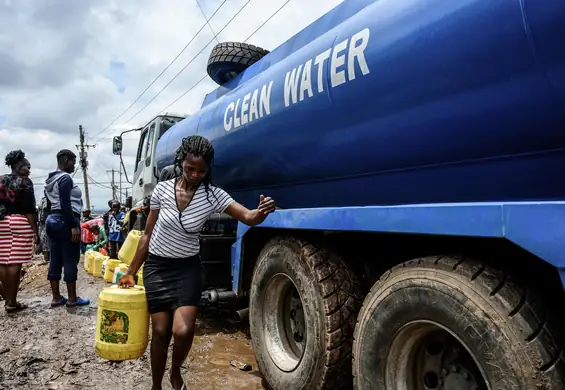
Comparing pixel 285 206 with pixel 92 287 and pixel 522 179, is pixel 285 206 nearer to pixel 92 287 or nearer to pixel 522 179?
pixel 522 179

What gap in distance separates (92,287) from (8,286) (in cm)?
197

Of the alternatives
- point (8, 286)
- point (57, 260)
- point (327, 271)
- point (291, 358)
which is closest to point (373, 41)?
point (327, 271)

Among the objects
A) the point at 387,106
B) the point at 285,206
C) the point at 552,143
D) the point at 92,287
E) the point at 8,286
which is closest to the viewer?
the point at 552,143

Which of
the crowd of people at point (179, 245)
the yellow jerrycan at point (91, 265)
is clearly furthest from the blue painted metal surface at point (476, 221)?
the yellow jerrycan at point (91, 265)

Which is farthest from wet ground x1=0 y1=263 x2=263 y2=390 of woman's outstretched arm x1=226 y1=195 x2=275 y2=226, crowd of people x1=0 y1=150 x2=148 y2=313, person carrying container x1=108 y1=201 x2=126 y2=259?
person carrying container x1=108 y1=201 x2=126 y2=259

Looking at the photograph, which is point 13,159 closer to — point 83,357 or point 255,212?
point 83,357

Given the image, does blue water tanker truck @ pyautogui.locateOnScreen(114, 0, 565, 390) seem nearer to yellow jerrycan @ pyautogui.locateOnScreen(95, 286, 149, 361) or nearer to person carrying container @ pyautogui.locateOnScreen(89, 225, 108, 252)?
yellow jerrycan @ pyautogui.locateOnScreen(95, 286, 149, 361)

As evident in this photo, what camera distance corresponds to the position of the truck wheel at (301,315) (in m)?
2.37

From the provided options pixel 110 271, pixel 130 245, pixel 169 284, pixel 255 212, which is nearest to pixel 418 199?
pixel 255 212

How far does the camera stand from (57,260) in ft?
16.8

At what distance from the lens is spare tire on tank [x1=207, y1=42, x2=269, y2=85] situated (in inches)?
187

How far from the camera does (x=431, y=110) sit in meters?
1.93

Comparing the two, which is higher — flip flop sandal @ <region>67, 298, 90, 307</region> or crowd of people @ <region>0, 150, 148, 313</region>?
crowd of people @ <region>0, 150, 148, 313</region>

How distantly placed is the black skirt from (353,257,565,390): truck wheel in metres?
1.07
